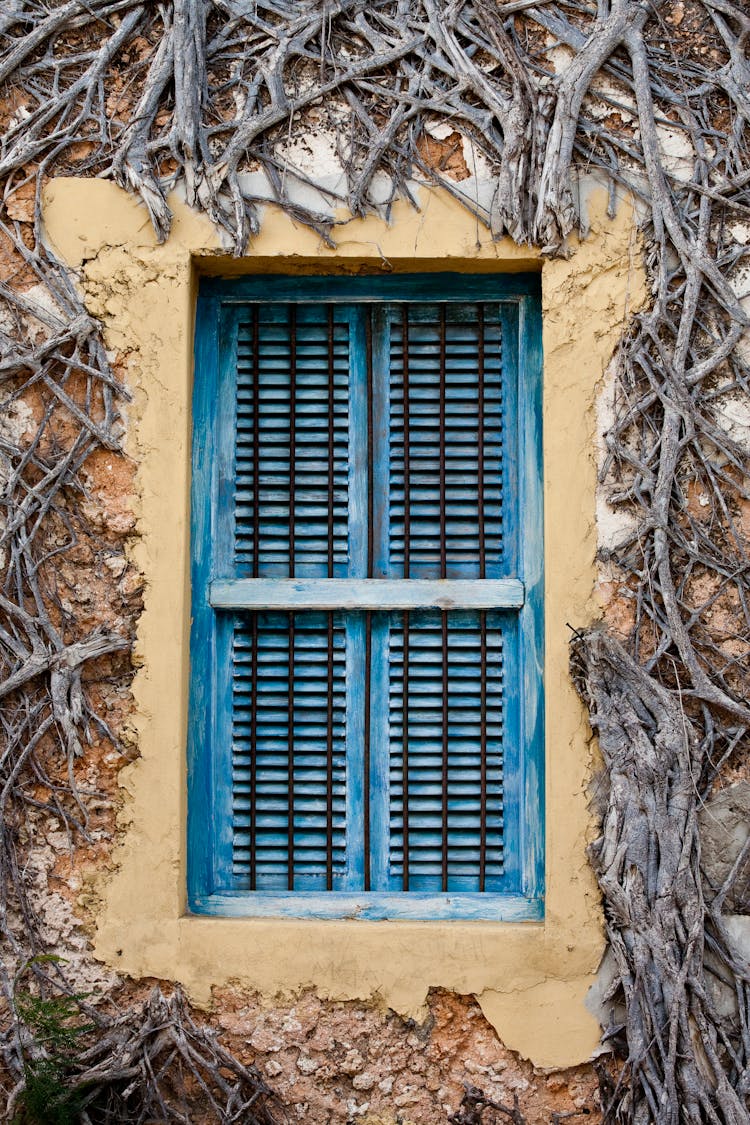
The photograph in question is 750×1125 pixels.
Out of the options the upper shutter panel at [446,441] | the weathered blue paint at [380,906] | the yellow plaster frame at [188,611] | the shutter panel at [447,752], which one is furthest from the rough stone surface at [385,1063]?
the upper shutter panel at [446,441]

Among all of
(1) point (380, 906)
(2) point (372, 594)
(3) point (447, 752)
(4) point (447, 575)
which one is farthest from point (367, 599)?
(1) point (380, 906)

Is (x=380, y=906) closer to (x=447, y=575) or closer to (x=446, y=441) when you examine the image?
(x=447, y=575)

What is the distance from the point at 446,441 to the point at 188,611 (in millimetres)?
846

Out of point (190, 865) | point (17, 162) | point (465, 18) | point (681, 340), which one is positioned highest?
point (465, 18)

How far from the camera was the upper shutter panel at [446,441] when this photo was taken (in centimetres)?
310

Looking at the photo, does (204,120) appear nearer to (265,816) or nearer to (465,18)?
(465,18)

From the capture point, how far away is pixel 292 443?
3127 millimetres

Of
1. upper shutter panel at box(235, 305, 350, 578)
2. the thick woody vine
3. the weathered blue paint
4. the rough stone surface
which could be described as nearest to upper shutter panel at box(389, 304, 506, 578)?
upper shutter panel at box(235, 305, 350, 578)

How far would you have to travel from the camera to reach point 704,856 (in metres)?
2.84

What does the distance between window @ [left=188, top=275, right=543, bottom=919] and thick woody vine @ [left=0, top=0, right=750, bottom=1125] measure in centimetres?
25

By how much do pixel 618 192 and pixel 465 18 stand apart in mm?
632

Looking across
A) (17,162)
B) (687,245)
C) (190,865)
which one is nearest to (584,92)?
(687,245)

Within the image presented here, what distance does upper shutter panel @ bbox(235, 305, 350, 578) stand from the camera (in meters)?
3.12

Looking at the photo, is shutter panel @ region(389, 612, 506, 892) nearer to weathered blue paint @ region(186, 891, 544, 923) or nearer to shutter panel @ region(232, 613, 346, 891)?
weathered blue paint @ region(186, 891, 544, 923)
